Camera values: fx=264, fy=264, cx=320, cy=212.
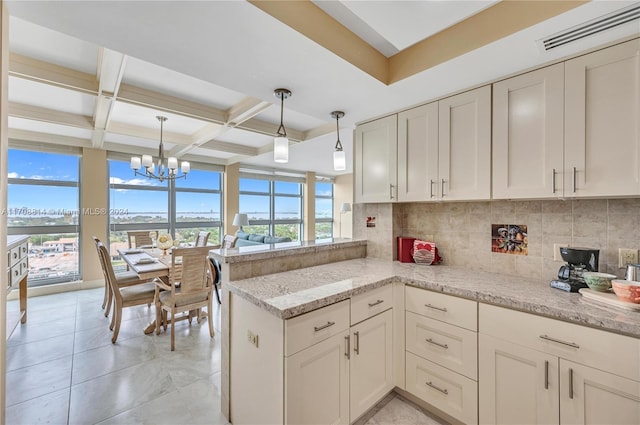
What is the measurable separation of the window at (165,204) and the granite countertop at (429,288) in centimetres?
437

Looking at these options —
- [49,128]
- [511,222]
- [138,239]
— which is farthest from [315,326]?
[49,128]

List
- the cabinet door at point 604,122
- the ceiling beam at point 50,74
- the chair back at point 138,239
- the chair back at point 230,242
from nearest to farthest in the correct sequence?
the cabinet door at point 604,122 → the ceiling beam at point 50,74 → the chair back at point 230,242 → the chair back at point 138,239

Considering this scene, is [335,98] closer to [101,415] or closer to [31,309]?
[101,415]

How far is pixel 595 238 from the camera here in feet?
5.54

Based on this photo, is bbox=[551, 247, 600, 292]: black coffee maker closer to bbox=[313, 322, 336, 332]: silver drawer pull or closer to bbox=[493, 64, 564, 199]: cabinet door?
bbox=[493, 64, 564, 199]: cabinet door

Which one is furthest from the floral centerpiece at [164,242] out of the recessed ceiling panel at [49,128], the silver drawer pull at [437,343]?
the silver drawer pull at [437,343]

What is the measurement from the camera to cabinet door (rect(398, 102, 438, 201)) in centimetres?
213

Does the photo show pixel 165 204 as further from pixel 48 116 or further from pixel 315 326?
pixel 315 326

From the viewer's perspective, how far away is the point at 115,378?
2.17m

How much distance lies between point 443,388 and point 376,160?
1844mm

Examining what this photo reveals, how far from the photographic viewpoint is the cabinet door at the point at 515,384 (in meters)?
1.35

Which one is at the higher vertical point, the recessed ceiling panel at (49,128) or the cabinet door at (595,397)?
the recessed ceiling panel at (49,128)

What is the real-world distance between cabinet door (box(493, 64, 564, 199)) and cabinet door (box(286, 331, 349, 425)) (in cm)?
148

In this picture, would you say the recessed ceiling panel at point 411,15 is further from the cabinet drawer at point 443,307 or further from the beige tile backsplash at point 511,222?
the cabinet drawer at point 443,307
